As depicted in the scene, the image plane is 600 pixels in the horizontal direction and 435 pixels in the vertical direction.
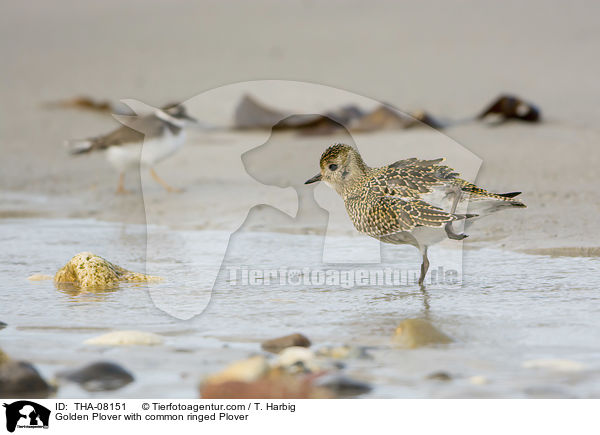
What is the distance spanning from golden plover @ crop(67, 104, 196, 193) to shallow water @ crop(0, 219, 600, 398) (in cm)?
264

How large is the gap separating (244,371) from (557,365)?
1.36 meters

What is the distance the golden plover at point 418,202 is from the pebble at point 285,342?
1.32 m

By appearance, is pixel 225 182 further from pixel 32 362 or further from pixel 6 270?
pixel 32 362

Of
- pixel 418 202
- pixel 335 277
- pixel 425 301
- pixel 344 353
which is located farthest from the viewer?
pixel 335 277

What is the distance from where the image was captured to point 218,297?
508cm

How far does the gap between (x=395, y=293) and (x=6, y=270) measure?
2.75 meters

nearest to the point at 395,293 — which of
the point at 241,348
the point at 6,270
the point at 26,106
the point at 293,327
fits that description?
the point at 293,327

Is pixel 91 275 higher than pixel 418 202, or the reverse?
pixel 418 202

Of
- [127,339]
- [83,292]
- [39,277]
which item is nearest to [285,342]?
[127,339]

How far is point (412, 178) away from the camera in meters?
5.23

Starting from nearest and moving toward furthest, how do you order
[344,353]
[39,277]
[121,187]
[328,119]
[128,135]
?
1. [344,353]
2. [39,277]
3. [121,187]
4. [128,135]
5. [328,119]

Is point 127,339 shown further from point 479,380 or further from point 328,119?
point 328,119

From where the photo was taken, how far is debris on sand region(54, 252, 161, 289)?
5.32 m
